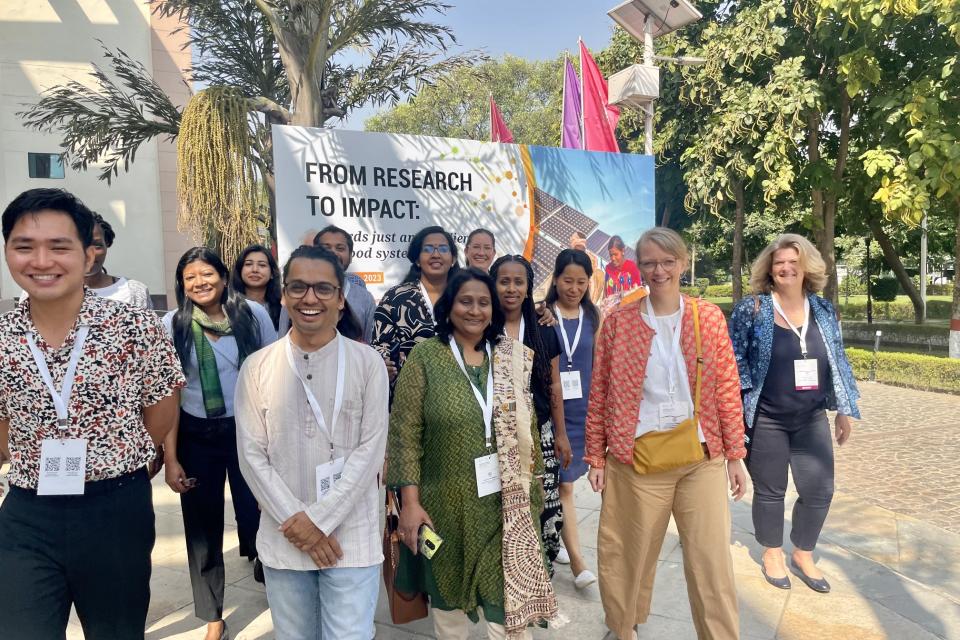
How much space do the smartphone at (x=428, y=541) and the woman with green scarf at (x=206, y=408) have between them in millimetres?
1205

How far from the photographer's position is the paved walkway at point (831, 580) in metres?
3.31

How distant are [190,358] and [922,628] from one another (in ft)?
13.0

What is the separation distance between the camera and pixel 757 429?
A: 388 cm

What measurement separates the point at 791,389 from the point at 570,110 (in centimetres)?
735

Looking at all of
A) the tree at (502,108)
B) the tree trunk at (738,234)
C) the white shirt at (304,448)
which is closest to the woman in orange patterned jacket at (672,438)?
the white shirt at (304,448)

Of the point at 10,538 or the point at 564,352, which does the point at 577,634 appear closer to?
the point at 564,352

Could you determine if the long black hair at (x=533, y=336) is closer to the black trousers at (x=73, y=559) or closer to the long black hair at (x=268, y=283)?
the long black hair at (x=268, y=283)

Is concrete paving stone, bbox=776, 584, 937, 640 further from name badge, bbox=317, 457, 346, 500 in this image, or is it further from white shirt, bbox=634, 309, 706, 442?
name badge, bbox=317, 457, 346, 500

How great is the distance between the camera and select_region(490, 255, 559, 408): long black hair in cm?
346

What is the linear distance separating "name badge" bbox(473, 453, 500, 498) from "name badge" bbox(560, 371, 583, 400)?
4.37 ft

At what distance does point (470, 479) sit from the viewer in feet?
8.50

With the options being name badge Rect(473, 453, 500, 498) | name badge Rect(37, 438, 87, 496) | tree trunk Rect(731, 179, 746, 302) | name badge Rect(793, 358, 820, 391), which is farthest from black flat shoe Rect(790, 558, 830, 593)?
tree trunk Rect(731, 179, 746, 302)

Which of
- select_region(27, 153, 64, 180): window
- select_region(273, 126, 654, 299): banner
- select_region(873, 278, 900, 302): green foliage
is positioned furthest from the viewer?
select_region(873, 278, 900, 302): green foliage

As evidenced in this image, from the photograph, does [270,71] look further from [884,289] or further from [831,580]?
[884,289]
